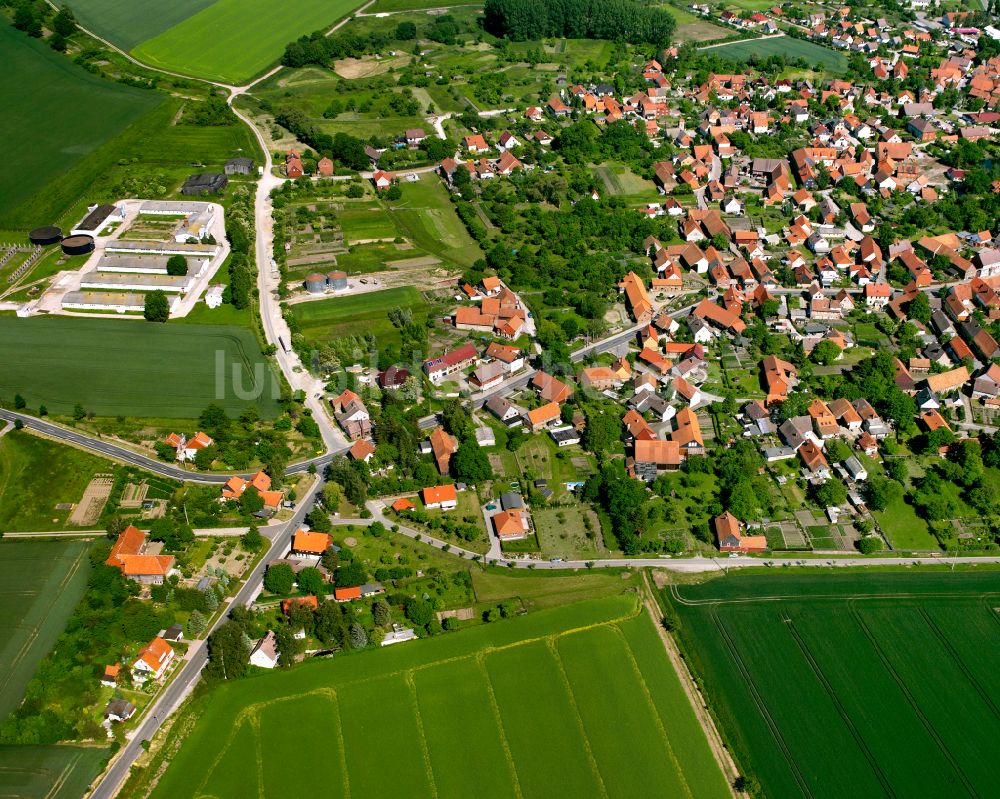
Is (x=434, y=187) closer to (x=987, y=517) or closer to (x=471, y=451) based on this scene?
(x=471, y=451)

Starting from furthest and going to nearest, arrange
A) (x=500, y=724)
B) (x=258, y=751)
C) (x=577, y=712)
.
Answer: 1. (x=577, y=712)
2. (x=500, y=724)
3. (x=258, y=751)

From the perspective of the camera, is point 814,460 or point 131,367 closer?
point 814,460

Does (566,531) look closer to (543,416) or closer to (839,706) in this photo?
(543,416)

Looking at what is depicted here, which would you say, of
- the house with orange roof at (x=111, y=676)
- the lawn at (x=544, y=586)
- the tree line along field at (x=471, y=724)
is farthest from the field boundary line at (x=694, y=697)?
the house with orange roof at (x=111, y=676)

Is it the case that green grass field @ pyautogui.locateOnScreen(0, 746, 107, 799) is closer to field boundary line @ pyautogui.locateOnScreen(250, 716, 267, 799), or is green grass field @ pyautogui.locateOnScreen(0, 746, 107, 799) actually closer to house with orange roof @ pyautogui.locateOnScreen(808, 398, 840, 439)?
field boundary line @ pyautogui.locateOnScreen(250, 716, 267, 799)

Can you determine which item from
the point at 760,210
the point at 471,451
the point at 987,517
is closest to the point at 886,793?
the point at 987,517

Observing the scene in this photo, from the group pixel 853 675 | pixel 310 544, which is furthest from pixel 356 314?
pixel 853 675
